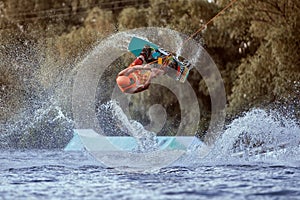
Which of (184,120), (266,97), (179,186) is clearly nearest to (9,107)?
(184,120)

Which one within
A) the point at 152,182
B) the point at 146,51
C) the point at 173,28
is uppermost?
the point at 173,28

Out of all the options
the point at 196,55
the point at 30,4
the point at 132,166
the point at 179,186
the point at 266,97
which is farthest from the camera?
the point at 30,4

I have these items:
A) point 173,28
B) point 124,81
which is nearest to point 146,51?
point 124,81

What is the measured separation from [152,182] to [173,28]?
20.9 ft

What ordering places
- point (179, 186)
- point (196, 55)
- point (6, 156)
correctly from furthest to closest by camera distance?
1. point (196, 55)
2. point (6, 156)
3. point (179, 186)

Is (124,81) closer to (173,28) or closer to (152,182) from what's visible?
(152,182)

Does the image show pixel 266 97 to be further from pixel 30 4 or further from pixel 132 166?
pixel 30 4

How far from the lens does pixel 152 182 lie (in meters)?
4.20

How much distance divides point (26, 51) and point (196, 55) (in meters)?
3.33

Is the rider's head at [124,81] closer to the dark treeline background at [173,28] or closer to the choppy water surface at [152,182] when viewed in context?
the choppy water surface at [152,182]

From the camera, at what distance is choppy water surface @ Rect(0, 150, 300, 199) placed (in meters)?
3.69

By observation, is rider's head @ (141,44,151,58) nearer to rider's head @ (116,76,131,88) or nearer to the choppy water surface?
rider's head @ (116,76,131,88)

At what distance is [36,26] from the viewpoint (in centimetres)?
1188

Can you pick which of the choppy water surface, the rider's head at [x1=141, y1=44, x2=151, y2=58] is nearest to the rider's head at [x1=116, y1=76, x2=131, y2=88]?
the rider's head at [x1=141, y1=44, x2=151, y2=58]
